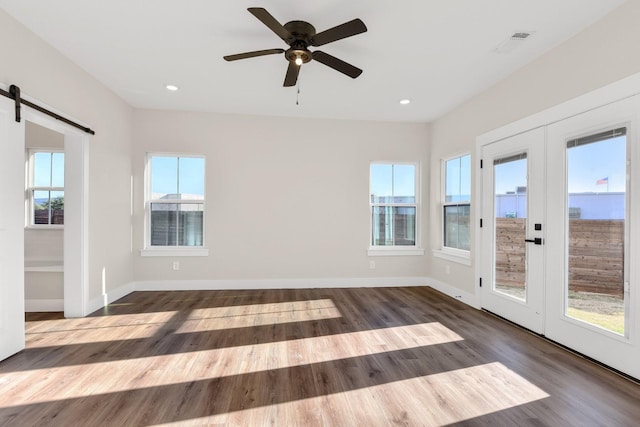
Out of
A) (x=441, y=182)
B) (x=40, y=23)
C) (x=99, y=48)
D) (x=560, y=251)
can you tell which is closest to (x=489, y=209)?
(x=560, y=251)

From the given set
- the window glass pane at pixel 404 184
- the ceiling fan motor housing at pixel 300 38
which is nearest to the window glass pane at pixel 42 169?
the ceiling fan motor housing at pixel 300 38

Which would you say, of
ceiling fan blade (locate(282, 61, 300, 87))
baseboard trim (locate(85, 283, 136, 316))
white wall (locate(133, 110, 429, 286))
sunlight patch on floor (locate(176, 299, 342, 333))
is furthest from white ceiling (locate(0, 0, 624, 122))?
sunlight patch on floor (locate(176, 299, 342, 333))

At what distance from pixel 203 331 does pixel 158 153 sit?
3.02 metres

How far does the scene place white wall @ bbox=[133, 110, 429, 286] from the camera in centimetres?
480

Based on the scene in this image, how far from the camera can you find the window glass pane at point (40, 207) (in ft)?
14.4

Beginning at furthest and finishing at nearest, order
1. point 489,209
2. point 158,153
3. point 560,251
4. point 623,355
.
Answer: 1. point 158,153
2. point 489,209
3. point 560,251
4. point 623,355

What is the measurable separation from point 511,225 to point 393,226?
6.69 ft

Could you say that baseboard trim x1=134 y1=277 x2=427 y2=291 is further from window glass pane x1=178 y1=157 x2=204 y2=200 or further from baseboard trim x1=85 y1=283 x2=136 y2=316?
window glass pane x1=178 y1=157 x2=204 y2=200

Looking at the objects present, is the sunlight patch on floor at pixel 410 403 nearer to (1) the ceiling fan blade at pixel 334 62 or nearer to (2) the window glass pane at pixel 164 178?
(1) the ceiling fan blade at pixel 334 62

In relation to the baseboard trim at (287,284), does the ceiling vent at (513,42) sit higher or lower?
higher

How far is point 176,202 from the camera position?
4.85 m

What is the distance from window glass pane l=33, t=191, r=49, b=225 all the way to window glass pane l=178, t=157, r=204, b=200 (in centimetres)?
180

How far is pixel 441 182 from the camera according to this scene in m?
5.09

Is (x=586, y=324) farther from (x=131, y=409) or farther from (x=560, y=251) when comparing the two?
(x=131, y=409)
